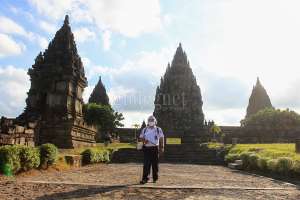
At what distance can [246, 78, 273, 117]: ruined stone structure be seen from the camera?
88250mm

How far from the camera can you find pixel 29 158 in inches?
467

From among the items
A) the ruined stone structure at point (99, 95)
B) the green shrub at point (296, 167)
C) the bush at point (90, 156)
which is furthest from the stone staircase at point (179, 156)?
the ruined stone structure at point (99, 95)

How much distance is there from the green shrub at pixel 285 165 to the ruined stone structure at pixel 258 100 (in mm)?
75899

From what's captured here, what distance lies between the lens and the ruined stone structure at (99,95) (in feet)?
244

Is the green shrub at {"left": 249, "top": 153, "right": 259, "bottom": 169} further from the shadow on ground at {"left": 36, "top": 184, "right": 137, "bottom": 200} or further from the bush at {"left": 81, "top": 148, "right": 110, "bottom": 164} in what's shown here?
the shadow on ground at {"left": 36, "top": 184, "right": 137, "bottom": 200}

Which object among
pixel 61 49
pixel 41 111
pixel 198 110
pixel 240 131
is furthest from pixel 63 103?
pixel 198 110

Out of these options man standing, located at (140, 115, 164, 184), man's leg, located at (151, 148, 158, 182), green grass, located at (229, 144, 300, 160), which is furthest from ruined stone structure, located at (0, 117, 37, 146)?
green grass, located at (229, 144, 300, 160)

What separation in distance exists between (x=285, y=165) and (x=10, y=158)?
951 cm

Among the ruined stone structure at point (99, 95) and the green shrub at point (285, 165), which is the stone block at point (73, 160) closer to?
the green shrub at point (285, 165)

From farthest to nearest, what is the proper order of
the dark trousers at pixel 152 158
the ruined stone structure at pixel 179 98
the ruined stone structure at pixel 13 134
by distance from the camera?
the ruined stone structure at pixel 179 98 → the ruined stone structure at pixel 13 134 → the dark trousers at pixel 152 158

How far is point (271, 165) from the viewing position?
1530 centimetres

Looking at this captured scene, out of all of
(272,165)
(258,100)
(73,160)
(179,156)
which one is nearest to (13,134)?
(73,160)

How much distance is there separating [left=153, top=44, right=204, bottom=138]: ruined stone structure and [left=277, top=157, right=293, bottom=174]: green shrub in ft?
178

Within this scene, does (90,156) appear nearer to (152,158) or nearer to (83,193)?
(152,158)
